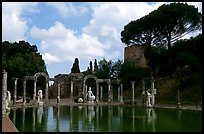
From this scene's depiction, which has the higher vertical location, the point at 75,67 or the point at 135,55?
the point at 135,55

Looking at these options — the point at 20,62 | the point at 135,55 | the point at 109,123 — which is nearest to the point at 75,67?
the point at 135,55

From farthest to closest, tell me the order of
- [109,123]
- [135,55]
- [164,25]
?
[135,55], [164,25], [109,123]

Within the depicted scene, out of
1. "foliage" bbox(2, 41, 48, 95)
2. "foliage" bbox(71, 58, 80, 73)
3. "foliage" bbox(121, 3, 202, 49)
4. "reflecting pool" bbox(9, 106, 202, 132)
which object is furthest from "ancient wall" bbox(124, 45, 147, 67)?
"reflecting pool" bbox(9, 106, 202, 132)

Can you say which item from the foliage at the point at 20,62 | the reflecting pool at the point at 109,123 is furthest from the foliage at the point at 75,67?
the reflecting pool at the point at 109,123

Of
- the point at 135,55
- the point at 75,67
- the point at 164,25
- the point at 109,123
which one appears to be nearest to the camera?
the point at 109,123

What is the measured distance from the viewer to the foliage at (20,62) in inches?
1768

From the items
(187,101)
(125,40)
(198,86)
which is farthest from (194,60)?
(125,40)

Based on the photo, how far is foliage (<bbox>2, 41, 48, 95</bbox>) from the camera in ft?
147

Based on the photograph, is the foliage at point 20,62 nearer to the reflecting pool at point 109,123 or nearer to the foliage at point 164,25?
the foliage at point 164,25

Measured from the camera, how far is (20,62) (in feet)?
155

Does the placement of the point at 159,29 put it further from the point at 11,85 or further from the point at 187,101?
the point at 11,85

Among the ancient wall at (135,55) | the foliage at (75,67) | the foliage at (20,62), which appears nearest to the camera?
the foliage at (20,62)

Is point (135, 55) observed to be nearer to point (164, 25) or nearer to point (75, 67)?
point (75, 67)

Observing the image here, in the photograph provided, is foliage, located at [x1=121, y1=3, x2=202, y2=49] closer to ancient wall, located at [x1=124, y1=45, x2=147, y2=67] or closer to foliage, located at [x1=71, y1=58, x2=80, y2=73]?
ancient wall, located at [x1=124, y1=45, x2=147, y2=67]
